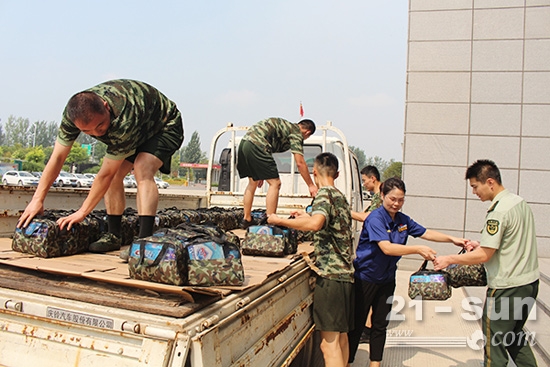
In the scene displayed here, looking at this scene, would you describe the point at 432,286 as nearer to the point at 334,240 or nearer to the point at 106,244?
the point at 334,240

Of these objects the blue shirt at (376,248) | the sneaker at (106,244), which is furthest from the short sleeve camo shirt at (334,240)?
the sneaker at (106,244)

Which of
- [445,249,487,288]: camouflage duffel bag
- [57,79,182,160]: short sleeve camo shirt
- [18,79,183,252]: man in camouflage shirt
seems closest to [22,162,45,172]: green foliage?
[18,79,183,252]: man in camouflage shirt

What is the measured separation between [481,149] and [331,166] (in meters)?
6.07

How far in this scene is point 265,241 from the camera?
3.60m

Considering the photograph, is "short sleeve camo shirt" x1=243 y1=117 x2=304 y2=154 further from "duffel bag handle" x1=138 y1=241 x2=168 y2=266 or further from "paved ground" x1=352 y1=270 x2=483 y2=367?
"duffel bag handle" x1=138 y1=241 x2=168 y2=266

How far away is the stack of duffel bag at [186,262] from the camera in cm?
235

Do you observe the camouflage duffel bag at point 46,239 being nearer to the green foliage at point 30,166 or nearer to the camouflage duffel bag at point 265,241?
the camouflage duffel bag at point 265,241

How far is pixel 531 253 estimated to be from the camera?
3393 millimetres

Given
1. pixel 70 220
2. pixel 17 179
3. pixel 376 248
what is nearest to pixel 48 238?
pixel 70 220

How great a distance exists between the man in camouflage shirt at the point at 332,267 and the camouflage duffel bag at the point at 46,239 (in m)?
1.32

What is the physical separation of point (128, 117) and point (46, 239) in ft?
3.04

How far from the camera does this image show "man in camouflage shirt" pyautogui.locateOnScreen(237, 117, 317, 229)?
195 inches

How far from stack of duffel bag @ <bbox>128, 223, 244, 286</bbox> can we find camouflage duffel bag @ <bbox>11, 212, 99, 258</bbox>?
0.82 meters

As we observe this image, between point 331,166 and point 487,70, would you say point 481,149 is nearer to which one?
point 487,70
